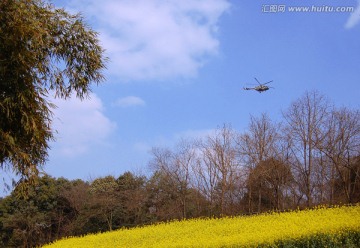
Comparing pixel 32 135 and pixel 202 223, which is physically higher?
pixel 32 135

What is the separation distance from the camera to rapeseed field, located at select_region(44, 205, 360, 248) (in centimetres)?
842

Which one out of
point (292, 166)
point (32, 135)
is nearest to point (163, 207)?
point (292, 166)

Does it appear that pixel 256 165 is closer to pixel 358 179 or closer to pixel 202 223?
pixel 358 179

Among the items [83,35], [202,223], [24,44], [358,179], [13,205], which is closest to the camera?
[24,44]

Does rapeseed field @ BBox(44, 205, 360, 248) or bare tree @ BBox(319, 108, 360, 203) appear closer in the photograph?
rapeseed field @ BBox(44, 205, 360, 248)

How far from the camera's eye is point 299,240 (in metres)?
8.38

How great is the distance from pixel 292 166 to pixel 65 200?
1399cm

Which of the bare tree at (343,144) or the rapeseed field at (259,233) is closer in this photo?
the rapeseed field at (259,233)

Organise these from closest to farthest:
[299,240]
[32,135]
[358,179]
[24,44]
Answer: [24,44] → [32,135] → [299,240] → [358,179]

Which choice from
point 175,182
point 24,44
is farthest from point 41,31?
point 175,182

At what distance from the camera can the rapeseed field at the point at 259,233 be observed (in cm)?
842

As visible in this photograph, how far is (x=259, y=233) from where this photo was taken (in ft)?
31.6

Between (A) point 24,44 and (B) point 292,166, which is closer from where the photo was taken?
(A) point 24,44

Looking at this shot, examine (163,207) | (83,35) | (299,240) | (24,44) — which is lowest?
(299,240)
